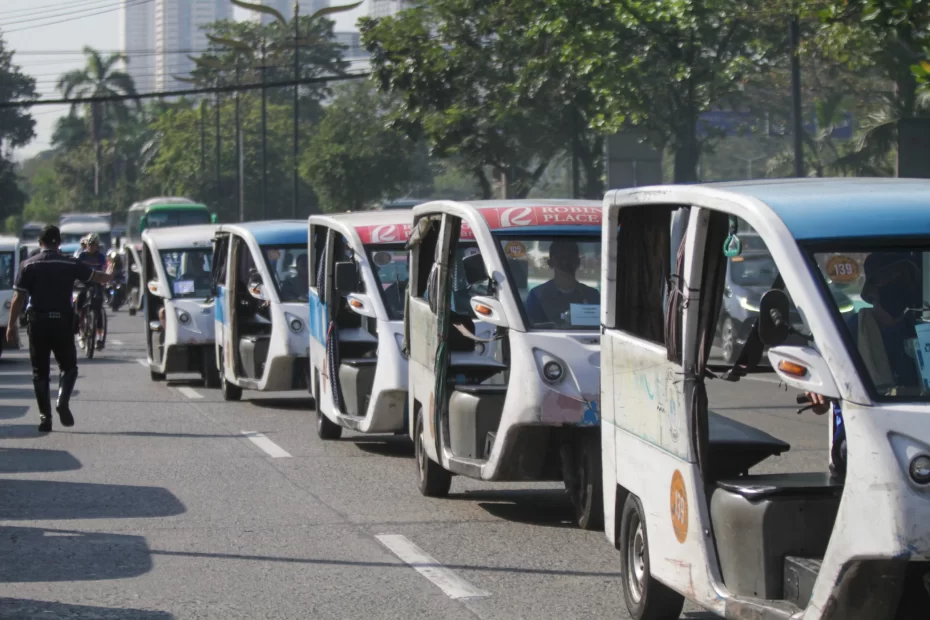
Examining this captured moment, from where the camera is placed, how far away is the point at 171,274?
64.3 feet

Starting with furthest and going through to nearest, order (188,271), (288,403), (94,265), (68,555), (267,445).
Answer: (94,265) < (188,271) < (288,403) < (267,445) < (68,555)

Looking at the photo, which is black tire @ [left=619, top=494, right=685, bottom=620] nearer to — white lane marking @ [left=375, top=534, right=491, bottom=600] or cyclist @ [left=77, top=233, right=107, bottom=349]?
white lane marking @ [left=375, top=534, right=491, bottom=600]

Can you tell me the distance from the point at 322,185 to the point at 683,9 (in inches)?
1371

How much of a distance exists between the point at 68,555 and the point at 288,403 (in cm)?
878

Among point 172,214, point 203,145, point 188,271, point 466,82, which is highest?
point 203,145

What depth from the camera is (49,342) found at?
1303 cm

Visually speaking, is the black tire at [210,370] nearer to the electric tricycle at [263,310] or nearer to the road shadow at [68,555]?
the electric tricycle at [263,310]

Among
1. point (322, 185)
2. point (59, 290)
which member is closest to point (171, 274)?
point (59, 290)

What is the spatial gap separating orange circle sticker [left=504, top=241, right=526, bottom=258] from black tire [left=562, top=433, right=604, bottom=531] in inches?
47.4

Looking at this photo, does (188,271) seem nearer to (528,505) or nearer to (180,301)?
(180,301)

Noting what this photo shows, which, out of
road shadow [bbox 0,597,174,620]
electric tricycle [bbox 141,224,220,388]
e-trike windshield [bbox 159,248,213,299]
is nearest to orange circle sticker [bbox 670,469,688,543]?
road shadow [bbox 0,597,174,620]

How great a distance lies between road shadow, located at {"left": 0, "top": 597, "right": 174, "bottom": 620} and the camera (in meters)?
6.39

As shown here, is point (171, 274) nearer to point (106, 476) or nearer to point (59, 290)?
point (59, 290)

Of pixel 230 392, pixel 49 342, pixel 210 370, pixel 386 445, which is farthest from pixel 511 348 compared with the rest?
pixel 210 370
